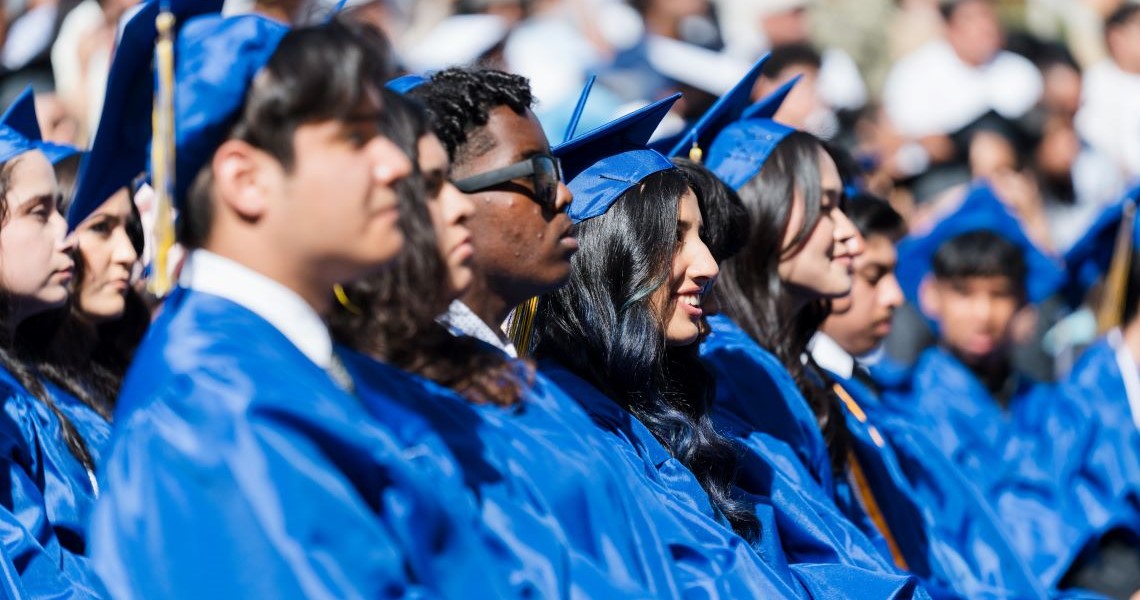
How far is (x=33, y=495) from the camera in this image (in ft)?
11.0

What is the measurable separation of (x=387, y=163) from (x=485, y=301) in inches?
29.1

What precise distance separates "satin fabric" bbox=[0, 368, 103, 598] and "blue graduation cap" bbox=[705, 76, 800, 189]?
1651 mm

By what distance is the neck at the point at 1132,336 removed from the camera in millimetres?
6066

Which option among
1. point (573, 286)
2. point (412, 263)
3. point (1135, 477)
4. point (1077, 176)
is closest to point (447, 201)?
point (412, 263)

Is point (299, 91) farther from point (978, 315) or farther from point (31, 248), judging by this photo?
point (978, 315)

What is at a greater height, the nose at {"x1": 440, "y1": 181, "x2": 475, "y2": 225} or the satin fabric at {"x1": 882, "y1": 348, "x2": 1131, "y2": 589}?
the nose at {"x1": 440, "y1": 181, "x2": 475, "y2": 225}

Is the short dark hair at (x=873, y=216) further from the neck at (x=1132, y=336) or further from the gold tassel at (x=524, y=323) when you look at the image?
the gold tassel at (x=524, y=323)

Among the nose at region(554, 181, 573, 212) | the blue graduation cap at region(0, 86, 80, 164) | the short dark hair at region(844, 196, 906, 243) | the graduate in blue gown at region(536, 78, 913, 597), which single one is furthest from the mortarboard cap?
the short dark hair at region(844, 196, 906, 243)

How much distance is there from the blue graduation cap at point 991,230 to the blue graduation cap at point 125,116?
431 centimetres

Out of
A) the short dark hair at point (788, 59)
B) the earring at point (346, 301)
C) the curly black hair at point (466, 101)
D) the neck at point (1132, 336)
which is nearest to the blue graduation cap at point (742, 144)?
the curly black hair at point (466, 101)

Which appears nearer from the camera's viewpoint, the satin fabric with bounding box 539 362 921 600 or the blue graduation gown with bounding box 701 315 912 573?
the satin fabric with bounding box 539 362 921 600

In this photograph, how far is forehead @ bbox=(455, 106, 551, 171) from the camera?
2770mm

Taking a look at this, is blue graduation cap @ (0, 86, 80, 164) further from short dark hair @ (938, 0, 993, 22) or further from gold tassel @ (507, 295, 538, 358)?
short dark hair @ (938, 0, 993, 22)

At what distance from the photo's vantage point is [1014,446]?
5.96m
